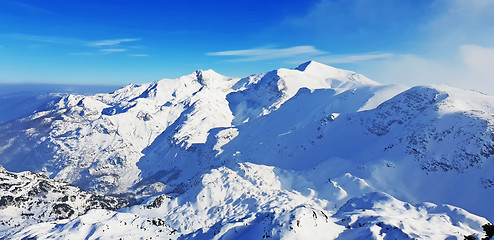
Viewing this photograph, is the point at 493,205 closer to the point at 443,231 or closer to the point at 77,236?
the point at 443,231

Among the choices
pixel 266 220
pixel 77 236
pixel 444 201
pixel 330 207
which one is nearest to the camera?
pixel 266 220

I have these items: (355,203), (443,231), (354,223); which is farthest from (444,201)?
(354,223)

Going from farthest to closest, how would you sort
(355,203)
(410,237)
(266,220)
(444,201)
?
(444,201) → (355,203) → (266,220) → (410,237)

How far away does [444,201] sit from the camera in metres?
187

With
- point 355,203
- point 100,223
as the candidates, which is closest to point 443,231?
point 355,203

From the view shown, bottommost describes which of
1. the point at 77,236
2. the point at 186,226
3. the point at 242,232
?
the point at 186,226

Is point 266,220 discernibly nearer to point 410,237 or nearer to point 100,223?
point 410,237

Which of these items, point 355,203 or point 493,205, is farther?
point 493,205

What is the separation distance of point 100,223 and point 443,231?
10672cm

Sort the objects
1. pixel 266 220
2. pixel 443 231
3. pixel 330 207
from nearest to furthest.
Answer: pixel 266 220
pixel 443 231
pixel 330 207

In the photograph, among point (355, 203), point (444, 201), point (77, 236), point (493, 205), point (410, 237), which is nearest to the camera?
point (410, 237)

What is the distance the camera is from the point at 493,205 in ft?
546

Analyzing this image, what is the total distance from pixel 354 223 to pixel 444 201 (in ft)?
476

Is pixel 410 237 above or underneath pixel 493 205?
above
